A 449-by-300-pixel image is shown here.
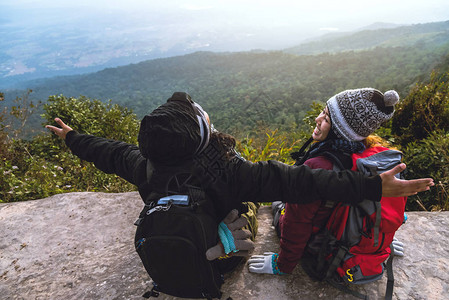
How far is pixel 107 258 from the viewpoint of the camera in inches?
93.9

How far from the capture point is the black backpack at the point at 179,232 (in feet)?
4.69

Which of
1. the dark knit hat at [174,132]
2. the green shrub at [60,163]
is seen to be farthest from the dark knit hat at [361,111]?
the green shrub at [60,163]

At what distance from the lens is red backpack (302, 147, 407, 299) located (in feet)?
4.93

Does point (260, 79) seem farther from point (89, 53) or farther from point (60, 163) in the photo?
point (89, 53)

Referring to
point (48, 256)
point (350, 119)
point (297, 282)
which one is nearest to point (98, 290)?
point (48, 256)

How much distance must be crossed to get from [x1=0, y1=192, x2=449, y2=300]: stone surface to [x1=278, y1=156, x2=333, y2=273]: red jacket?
14.5 inches

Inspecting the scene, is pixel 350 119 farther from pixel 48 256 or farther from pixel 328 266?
pixel 48 256

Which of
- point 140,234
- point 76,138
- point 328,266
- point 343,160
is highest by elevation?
point 76,138

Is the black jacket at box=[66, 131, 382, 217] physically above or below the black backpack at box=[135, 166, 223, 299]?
above

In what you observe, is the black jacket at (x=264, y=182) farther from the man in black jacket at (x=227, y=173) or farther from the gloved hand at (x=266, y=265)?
the gloved hand at (x=266, y=265)

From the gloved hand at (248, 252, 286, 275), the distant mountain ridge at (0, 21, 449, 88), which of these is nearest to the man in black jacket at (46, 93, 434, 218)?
the gloved hand at (248, 252, 286, 275)

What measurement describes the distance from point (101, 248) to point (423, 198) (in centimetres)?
404

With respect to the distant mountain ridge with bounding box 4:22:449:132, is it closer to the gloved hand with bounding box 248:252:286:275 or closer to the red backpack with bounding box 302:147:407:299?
the gloved hand with bounding box 248:252:286:275

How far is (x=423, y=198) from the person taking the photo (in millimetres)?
3412
